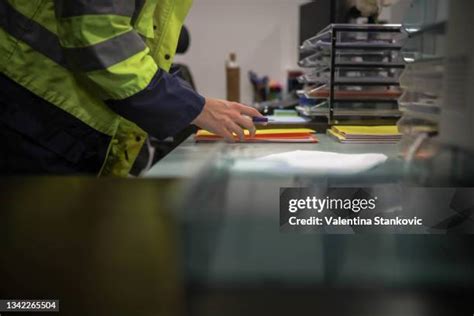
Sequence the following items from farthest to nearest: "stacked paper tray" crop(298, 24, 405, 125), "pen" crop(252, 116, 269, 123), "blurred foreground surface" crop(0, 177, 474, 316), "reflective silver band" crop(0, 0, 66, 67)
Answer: "stacked paper tray" crop(298, 24, 405, 125), "pen" crop(252, 116, 269, 123), "reflective silver band" crop(0, 0, 66, 67), "blurred foreground surface" crop(0, 177, 474, 316)

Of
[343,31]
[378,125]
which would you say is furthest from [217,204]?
[343,31]

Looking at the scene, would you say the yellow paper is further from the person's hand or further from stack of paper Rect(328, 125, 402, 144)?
the person's hand

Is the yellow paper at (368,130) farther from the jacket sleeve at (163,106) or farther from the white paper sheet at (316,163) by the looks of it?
the jacket sleeve at (163,106)

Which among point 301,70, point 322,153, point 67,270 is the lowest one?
point 67,270

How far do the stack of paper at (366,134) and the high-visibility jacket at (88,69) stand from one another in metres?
0.31

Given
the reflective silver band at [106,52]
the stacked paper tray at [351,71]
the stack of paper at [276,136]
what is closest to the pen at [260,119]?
the stack of paper at [276,136]

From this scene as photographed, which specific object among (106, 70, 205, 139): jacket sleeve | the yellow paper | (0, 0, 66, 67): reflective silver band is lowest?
the yellow paper


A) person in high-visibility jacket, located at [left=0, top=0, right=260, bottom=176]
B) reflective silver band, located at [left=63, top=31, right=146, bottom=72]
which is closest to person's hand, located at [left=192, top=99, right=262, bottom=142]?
person in high-visibility jacket, located at [left=0, top=0, right=260, bottom=176]

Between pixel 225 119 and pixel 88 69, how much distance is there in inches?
8.7

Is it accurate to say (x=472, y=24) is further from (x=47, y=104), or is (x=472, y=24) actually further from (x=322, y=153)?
(x=47, y=104)

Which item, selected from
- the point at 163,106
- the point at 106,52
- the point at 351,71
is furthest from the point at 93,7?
the point at 351,71

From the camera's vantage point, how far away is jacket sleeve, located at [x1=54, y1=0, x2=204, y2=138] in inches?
24.6

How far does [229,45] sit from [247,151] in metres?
0.19

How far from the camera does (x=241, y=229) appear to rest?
590 millimetres
